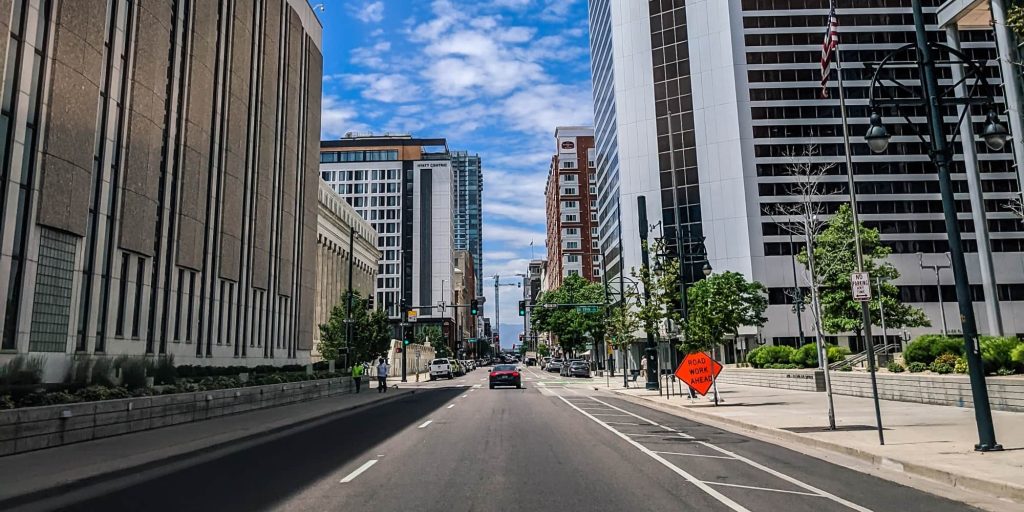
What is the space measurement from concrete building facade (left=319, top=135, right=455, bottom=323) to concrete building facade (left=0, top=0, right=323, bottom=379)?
8622 cm

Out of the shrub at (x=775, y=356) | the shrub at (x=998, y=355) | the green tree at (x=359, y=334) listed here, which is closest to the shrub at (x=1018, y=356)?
the shrub at (x=998, y=355)

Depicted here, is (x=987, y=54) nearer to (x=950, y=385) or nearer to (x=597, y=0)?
(x=597, y=0)

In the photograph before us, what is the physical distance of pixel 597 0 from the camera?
273 ft

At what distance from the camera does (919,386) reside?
2156cm

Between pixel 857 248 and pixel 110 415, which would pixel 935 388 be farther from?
pixel 110 415

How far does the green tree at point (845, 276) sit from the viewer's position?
41.1 meters

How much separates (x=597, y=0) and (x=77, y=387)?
262 ft

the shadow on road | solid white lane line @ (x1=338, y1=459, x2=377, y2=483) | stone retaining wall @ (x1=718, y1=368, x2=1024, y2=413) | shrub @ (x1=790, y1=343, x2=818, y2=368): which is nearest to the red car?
stone retaining wall @ (x1=718, y1=368, x2=1024, y2=413)

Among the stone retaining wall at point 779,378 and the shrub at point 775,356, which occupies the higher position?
the shrub at point 775,356

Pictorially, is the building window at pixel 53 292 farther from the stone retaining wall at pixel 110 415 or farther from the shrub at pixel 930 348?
the shrub at pixel 930 348

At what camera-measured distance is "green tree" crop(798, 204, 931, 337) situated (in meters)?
41.1

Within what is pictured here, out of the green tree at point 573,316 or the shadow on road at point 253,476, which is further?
the green tree at point 573,316

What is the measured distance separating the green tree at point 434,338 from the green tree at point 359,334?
201ft

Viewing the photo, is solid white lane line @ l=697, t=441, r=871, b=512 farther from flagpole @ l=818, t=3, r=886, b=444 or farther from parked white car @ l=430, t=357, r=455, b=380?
parked white car @ l=430, t=357, r=455, b=380
